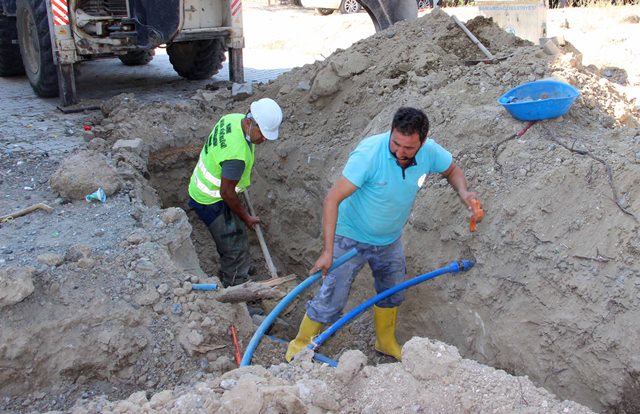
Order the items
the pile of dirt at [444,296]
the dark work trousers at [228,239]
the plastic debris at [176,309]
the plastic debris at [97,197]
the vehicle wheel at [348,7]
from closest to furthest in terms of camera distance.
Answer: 1. the pile of dirt at [444,296]
2. the plastic debris at [176,309]
3. the plastic debris at [97,197]
4. the dark work trousers at [228,239]
5. the vehicle wheel at [348,7]

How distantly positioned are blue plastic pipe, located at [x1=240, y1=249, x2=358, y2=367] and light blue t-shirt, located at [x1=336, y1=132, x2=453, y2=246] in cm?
20

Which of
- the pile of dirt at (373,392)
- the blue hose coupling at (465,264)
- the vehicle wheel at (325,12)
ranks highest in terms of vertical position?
the pile of dirt at (373,392)

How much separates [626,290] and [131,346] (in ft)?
9.61

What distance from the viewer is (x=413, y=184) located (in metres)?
3.71

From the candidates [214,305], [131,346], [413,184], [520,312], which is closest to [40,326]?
[131,346]

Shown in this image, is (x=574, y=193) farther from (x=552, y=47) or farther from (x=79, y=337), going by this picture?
(x=79, y=337)

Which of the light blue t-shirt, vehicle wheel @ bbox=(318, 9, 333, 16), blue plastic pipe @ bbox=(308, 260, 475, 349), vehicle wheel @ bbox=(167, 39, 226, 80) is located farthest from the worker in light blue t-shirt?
vehicle wheel @ bbox=(318, 9, 333, 16)

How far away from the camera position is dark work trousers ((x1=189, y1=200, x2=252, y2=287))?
5.27 meters

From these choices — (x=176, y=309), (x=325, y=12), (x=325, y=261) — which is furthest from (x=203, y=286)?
(x=325, y=12)

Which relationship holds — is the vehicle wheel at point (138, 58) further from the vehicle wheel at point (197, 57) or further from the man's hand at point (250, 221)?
the man's hand at point (250, 221)

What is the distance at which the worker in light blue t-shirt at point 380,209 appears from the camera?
349cm

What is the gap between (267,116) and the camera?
469 cm

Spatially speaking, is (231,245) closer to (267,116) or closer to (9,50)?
(267,116)

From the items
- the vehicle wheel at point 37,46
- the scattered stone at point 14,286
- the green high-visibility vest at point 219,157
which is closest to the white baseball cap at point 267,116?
the green high-visibility vest at point 219,157
